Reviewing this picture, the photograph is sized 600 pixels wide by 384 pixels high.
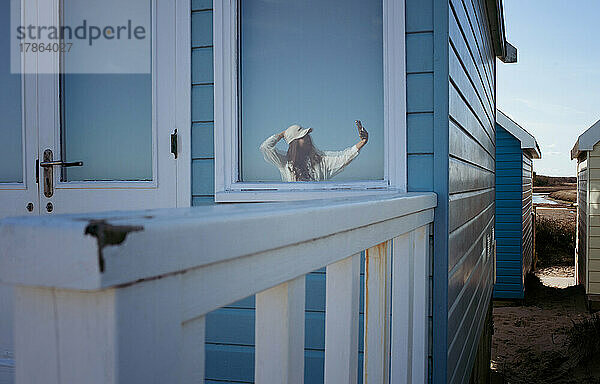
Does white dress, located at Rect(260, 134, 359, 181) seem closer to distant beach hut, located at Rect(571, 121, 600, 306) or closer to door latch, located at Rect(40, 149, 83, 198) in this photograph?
Answer: door latch, located at Rect(40, 149, 83, 198)

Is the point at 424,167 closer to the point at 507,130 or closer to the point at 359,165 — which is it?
the point at 359,165

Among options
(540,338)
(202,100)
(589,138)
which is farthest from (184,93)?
(589,138)

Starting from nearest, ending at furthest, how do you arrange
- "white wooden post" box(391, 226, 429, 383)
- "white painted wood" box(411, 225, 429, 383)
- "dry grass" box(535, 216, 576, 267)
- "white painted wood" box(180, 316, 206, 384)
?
"white painted wood" box(180, 316, 206, 384) < "white wooden post" box(391, 226, 429, 383) < "white painted wood" box(411, 225, 429, 383) < "dry grass" box(535, 216, 576, 267)

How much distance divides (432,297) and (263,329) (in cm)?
155

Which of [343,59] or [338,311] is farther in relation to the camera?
[343,59]

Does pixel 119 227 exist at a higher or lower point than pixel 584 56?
lower

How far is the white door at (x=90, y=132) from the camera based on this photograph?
7.93ft

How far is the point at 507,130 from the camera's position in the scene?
9.45m

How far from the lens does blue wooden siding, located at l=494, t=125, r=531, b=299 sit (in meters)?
9.70

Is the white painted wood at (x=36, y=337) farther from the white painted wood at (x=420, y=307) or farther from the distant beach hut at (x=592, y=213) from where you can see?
the distant beach hut at (x=592, y=213)

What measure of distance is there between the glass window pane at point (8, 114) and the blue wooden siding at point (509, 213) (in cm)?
857

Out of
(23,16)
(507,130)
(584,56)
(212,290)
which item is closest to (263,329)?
(212,290)

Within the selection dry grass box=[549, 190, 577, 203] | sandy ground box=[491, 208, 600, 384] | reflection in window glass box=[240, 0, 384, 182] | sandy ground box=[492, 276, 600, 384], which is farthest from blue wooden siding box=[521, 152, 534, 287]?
dry grass box=[549, 190, 577, 203]

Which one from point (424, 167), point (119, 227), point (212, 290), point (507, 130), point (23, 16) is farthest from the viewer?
point (507, 130)
